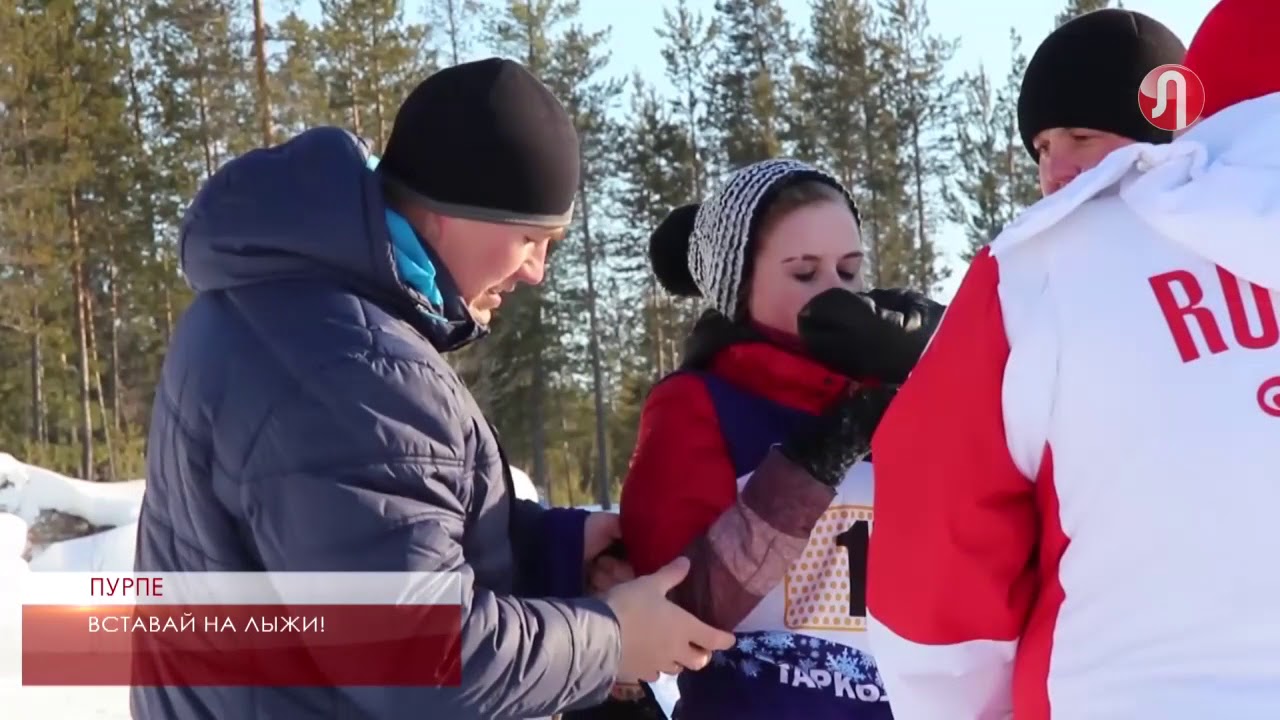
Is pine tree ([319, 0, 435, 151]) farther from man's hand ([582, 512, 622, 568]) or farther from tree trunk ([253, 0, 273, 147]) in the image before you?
man's hand ([582, 512, 622, 568])

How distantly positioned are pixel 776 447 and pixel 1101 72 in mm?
1351

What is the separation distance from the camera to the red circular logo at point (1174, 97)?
1323 millimetres

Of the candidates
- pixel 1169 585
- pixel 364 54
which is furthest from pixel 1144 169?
pixel 364 54

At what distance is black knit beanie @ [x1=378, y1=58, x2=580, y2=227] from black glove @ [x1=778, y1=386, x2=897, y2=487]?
20.2 inches

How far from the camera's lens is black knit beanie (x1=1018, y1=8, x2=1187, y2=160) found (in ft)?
8.61

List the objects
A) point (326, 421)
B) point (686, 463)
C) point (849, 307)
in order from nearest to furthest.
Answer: point (326, 421)
point (849, 307)
point (686, 463)

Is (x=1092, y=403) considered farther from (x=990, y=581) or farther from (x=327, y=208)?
(x=327, y=208)

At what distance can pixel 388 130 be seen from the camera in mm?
24500

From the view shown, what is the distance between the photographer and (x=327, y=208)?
1583 mm

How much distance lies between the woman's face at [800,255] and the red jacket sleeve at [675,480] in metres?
0.21

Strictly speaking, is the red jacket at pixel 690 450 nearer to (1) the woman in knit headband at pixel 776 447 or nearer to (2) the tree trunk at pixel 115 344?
(1) the woman in knit headband at pixel 776 447

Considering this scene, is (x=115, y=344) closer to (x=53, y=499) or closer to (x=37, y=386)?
(x=37, y=386)

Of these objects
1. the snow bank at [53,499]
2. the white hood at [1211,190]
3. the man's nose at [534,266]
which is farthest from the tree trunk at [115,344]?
the white hood at [1211,190]

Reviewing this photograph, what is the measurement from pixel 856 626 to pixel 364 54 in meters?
24.4
